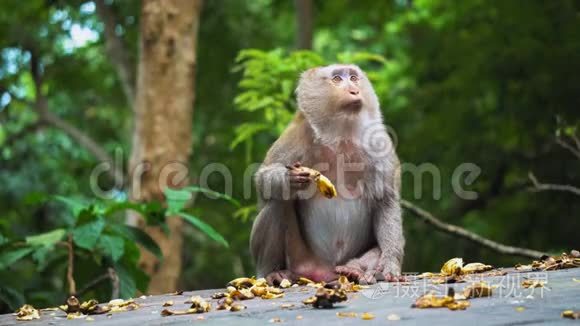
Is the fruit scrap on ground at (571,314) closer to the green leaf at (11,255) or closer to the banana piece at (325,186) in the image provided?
the banana piece at (325,186)

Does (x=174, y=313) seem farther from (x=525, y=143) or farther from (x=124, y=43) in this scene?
(x=124, y=43)

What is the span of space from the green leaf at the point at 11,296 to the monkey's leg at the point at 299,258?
2350 mm

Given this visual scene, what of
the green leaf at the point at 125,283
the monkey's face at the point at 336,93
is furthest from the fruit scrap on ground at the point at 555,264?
the green leaf at the point at 125,283

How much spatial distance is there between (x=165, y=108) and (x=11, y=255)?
2.77 metres

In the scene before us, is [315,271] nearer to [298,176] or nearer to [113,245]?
[298,176]

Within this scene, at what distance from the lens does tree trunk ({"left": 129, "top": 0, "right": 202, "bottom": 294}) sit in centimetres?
895

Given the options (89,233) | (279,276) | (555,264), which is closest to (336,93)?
(279,276)

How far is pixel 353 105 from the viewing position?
6.05 meters

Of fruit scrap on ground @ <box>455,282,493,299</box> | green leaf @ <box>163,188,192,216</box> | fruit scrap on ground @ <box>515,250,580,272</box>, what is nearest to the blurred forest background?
green leaf @ <box>163,188,192,216</box>

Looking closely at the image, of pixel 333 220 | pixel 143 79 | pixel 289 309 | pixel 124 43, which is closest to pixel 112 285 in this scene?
pixel 333 220

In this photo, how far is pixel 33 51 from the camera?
1455cm

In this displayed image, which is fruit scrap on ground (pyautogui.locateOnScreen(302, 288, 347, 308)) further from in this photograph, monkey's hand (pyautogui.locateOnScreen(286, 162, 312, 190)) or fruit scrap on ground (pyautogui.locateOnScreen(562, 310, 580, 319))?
monkey's hand (pyautogui.locateOnScreen(286, 162, 312, 190))

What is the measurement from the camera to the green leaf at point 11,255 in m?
6.72

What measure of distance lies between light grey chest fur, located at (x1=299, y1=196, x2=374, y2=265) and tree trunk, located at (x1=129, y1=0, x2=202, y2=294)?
3154mm
